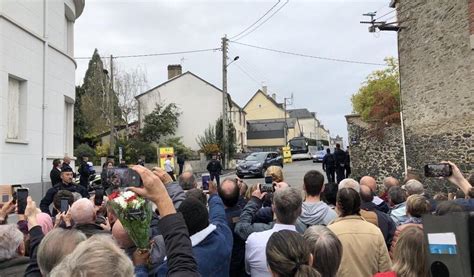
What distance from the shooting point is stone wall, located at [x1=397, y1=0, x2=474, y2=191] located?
14234mm

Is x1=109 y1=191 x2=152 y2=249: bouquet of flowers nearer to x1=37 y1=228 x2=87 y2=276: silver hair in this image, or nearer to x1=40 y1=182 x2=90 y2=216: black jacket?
x1=37 y1=228 x2=87 y2=276: silver hair

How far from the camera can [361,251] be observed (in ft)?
11.8

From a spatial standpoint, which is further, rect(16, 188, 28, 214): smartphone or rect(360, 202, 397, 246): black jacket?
rect(360, 202, 397, 246): black jacket

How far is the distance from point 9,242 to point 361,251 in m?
2.85

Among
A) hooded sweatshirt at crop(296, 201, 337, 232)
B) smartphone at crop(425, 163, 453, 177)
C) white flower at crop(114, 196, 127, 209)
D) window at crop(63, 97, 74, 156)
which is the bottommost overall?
hooded sweatshirt at crop(296, 201, 337, 232)

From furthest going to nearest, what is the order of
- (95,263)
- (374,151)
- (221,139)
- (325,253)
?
1. (221,139)
2. (374,151)
3. (325,253)
4. (95,263)

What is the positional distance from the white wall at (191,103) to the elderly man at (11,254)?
41.3 metres

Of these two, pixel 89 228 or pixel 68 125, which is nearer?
pixel 89 228

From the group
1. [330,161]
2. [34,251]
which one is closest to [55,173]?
[34,251]

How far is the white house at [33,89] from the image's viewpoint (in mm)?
11320

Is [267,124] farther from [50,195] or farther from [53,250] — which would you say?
[53,250]

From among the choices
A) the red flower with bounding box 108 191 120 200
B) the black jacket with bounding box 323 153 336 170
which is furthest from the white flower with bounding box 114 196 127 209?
the black jacket with bounding box 323 153 336 170

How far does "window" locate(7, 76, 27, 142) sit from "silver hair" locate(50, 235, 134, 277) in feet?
36.3

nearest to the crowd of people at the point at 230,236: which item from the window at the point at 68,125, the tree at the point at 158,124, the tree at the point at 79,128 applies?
the window at the point at 68,125
